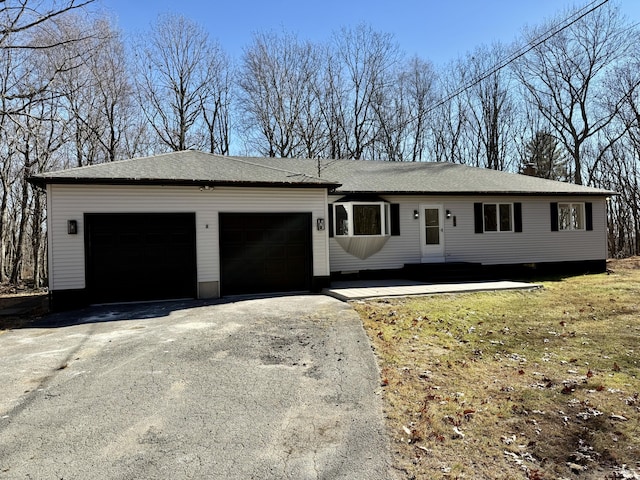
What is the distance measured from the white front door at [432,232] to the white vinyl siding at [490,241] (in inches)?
6.5

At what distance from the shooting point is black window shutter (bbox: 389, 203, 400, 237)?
12719 millimetres

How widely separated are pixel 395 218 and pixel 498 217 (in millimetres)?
3995

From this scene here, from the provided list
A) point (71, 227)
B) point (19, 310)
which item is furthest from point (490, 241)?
point (19, 310)

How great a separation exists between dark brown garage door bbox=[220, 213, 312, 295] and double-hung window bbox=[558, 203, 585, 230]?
409 inches

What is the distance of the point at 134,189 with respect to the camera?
9289 mm

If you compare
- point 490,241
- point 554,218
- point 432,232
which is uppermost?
point 554,218

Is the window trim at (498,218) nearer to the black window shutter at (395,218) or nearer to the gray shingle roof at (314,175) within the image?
the gray shingle roof at (314,175)

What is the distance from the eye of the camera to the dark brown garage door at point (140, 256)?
912cm

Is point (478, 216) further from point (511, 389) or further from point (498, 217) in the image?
point (511, 389)

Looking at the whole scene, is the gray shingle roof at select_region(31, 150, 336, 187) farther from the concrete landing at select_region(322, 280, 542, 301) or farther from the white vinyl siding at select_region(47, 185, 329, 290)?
the concrete landing at select_region(322, 280, 542, 301)

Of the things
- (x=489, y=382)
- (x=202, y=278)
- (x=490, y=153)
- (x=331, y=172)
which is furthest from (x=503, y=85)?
(x=489, y=382)

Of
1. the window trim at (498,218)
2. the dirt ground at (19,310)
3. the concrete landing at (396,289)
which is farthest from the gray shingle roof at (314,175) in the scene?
the dirt ground at (19,310)

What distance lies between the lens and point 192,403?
382cm

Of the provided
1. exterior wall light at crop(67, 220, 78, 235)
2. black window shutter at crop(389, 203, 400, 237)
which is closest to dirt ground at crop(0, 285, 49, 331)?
exterior wall light at crop(67, 220, 78, 235)
